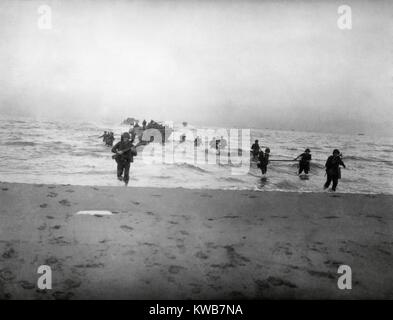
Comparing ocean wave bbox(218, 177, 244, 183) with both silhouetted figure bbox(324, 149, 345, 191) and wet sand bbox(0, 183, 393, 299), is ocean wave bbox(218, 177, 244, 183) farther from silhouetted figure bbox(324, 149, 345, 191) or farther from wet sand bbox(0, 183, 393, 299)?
wet sand bbox(0, 183, 393, 299)

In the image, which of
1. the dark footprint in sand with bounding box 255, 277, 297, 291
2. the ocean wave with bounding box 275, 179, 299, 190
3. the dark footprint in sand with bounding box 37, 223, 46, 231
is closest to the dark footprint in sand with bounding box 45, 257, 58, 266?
the dark footprint in sand with bounding box 37, 223, 46, 231

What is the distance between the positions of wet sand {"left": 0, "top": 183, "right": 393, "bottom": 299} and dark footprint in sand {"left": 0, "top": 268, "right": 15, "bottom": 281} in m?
0.02

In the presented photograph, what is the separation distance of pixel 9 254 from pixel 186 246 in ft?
9.10

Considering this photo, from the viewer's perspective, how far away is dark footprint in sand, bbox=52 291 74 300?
12.4 feet

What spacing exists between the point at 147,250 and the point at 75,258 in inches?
43.9

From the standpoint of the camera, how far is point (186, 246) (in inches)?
206

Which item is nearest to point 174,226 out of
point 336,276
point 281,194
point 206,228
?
point 206,228

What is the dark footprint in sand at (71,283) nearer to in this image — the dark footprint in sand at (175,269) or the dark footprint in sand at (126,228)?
the dark footprint in sand at (175,269)

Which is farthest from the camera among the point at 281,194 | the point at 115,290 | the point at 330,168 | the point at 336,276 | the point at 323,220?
the point at 330,168

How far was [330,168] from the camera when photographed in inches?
488

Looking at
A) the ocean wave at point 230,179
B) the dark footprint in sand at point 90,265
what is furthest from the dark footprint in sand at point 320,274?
the ocean wave at point 230,179

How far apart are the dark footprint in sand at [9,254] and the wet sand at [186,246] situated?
0.01 metres

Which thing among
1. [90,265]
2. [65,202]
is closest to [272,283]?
[90,265]
